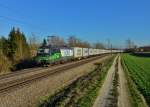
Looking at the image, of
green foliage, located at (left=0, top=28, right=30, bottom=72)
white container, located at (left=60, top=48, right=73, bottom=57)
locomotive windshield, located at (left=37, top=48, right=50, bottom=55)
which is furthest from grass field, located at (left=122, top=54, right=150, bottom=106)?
green foliage, located at (left=0, top=28, right=30, bottom=72)

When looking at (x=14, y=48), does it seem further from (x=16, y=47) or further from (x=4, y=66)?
(x=4, y=66)

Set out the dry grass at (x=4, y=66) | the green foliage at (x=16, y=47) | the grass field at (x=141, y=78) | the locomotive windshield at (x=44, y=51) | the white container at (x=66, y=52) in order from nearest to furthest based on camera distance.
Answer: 1. the grass field at (x=141, y=78)
2. the dry grass at (x=4, y=66)
3. the locomotive windshield at (x=44, y=51)
4. the green foliage at (x=16, y=47)
5. the white container at (x=66, y=52)

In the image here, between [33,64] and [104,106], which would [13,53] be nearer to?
[33,64]

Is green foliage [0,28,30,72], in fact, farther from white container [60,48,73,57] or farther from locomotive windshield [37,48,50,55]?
white container [60,48,73,57]

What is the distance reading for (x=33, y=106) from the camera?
1341 centimetres

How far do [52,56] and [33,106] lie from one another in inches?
1205

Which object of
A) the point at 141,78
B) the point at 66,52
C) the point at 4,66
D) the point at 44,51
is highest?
the point at 44,51

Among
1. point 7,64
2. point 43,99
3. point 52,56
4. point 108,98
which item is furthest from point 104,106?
point 52,56

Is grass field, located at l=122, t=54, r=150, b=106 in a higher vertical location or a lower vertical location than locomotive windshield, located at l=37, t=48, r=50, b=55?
lower

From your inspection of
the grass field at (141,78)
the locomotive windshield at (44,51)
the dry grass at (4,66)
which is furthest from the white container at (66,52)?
the dry grass at (4,66)

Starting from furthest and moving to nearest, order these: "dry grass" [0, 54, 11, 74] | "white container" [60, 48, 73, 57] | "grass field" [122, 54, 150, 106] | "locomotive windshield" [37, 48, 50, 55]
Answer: "white container" [60, 48, 73, 57] < "locomotive windshield" [37, 48, 50, 55] < "dry grass" [0, 54, 11, 74] < "grass field" [122, 54, 150, 106]

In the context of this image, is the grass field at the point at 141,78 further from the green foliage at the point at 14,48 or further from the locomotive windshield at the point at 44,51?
the green foliage at the point at 14,48

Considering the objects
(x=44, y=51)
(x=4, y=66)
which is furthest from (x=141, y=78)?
(x=44, y=51)

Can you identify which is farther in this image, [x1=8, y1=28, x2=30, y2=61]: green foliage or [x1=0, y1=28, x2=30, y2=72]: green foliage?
[x1=8, y1=28, x2=30, y2=61]: green foliage
